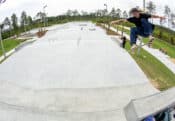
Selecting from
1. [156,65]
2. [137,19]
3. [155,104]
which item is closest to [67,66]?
[156,65]

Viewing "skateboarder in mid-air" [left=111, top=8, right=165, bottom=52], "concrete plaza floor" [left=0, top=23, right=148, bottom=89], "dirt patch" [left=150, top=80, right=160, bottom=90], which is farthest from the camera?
"concrete plaza floor" [left=0, top=23, right=148, bottom=89]

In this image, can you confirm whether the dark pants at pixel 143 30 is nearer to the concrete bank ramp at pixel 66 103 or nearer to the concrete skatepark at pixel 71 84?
the concrete skatepark at pixel 71 84

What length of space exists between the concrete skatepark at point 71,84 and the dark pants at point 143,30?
27.1ft

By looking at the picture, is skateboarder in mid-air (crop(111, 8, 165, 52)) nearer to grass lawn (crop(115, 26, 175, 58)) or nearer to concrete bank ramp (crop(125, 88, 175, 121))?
grass lawn (crop(115, 26, 175, 58))

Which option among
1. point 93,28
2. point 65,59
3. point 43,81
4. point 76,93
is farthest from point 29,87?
point 93,28

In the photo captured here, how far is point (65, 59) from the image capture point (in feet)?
75.7

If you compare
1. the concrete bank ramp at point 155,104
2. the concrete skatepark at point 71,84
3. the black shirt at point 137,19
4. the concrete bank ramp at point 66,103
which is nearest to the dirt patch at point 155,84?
the concrete skatepark at point 71,84

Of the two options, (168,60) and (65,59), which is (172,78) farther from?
(65,59)

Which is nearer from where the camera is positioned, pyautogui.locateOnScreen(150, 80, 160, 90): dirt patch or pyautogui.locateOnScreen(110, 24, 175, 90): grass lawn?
pyautogui.locateOnScreen(110, 24, 175, 90): grass lawn

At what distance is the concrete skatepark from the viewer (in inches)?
618

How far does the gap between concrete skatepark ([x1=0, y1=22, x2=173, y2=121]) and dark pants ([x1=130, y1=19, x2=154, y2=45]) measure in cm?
826

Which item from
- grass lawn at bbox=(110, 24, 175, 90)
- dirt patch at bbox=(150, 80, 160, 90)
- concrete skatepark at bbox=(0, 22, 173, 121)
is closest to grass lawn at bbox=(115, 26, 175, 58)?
grass lawn at bbox=(110, 24, 175, 90)

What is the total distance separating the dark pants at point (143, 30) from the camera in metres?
5.29

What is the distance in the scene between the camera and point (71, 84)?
19891mm
